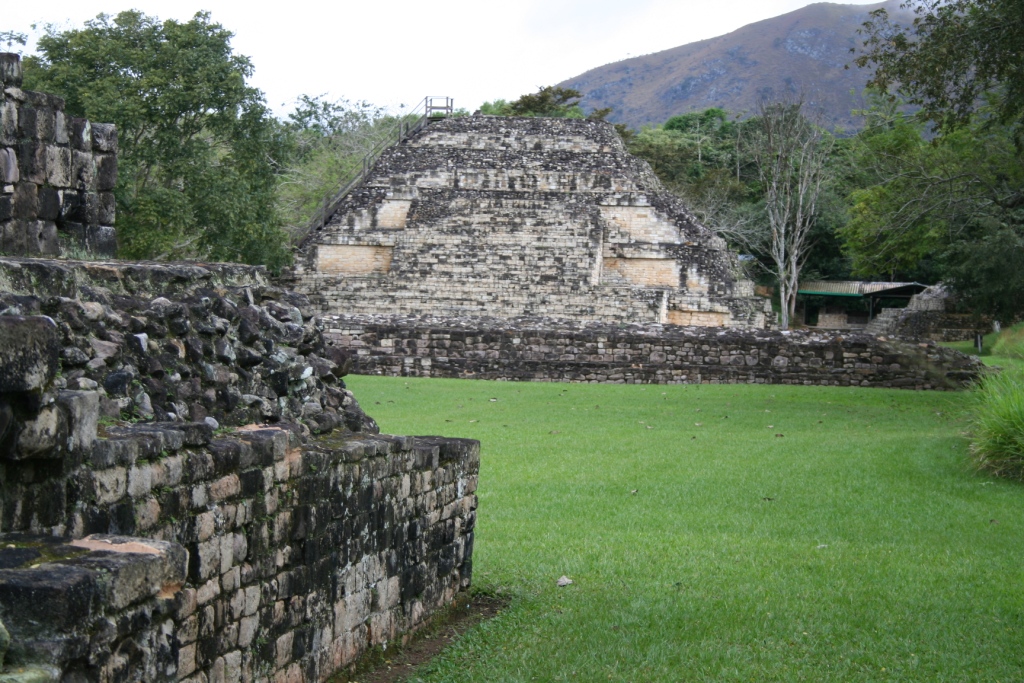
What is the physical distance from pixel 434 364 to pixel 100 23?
12.3m

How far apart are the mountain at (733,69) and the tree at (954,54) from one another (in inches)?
4644

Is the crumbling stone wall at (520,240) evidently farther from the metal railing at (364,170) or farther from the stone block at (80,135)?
the stone block at (80,135)

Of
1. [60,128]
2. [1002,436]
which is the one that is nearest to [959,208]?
[1002,436]

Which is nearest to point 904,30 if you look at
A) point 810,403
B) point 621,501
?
point 810,403

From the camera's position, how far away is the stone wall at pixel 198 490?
286 cm

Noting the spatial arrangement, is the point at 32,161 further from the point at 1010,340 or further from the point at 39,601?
the point at 1010,340

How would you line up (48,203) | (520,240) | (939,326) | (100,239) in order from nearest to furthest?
1. (48,203)
2. (100,239)
3. (520,240)
4. (939,326)

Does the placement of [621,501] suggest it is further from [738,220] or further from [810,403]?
[738,220]

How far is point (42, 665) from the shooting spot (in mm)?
2549

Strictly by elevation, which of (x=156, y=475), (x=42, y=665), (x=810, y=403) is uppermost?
(x=156, y=475)

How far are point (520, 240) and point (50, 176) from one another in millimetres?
22369

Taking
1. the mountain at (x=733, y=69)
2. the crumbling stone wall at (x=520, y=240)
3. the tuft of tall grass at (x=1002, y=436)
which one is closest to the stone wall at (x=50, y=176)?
the tuft of tall grass at (x=1002, y=436)

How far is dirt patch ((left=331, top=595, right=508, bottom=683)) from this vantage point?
4793 millimetres

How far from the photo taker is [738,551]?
722 centimetres
